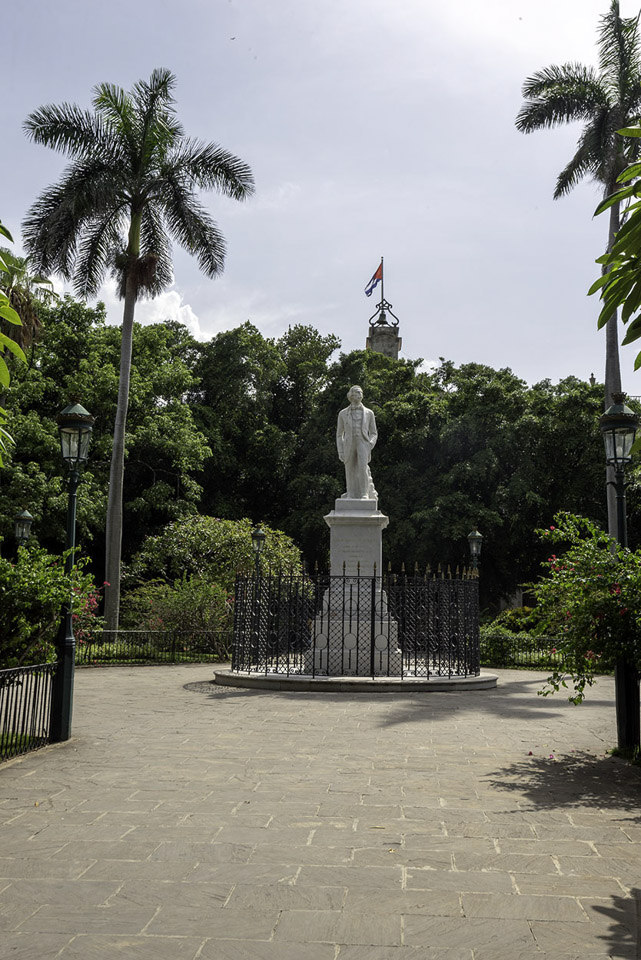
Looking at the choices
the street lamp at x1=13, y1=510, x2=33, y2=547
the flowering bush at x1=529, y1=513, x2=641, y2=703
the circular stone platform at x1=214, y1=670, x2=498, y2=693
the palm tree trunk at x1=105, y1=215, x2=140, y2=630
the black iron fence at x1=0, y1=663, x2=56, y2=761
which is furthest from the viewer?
the palm tree trunk at x1=105, y1=215, x2=140, y2=630

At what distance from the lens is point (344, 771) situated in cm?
753

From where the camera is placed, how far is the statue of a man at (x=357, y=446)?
17.5 metres

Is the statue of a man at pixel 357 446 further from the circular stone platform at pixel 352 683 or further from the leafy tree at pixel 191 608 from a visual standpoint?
the leafy tree at pixel 191 608

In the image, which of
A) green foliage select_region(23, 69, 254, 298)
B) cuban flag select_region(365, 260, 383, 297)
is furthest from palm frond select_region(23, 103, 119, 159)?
cuban flag select_region(365, 260, 383, 297)

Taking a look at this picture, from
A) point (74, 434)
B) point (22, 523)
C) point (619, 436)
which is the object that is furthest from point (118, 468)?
point (619, 436)

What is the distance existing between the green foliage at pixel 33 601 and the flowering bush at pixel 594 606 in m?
4.95

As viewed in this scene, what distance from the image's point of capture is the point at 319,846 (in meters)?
5.15

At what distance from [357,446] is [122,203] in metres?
13.1

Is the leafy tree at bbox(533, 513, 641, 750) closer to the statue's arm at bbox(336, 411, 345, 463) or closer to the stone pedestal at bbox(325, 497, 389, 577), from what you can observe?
the stone pedestal at bbox(325, 497, 389, 577)

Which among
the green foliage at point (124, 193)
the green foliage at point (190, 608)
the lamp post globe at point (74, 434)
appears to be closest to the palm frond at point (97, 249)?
the green foliage at point (124, 193)

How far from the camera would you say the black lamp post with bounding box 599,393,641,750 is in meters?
8.34

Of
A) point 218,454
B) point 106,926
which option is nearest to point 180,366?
point 218,454

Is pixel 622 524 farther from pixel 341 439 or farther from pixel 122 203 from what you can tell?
pixel 122 203

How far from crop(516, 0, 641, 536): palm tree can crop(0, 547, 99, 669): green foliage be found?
1808 centimetres
